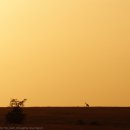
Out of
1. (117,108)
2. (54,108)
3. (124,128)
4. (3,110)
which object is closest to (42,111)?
(54,108)

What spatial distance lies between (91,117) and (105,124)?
351 millimetres

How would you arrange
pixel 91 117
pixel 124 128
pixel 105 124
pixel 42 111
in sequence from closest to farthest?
pixel 124 128, pixel 105 124, pixel 91 117, pixel 42 111

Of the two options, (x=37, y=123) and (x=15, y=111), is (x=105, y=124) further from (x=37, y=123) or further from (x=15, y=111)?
(x=15, y=111)

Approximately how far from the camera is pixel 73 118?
17.0 ft

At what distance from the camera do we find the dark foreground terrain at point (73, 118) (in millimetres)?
4660

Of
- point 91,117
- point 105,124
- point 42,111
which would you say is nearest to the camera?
point 105,124

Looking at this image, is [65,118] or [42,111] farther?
[42,111]

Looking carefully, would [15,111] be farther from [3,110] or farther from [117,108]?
[117,108]

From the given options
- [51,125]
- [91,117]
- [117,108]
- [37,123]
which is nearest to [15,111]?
[37,123]

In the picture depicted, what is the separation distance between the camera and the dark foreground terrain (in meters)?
4.66

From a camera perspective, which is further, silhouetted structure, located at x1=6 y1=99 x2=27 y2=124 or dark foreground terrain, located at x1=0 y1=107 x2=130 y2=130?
silhouetted structure, located at x1=6 y1=99 x2=27 y2=124

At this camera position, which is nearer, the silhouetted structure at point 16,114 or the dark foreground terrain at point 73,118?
the dark foreground terrain at point 73,118

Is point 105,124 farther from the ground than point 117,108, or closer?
closer

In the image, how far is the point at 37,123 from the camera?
5023mm
